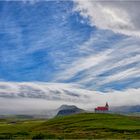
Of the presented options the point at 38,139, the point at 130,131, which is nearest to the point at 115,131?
the point at 130,131

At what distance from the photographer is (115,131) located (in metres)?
198

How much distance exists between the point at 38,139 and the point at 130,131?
235 ft

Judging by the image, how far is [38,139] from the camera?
447 feet

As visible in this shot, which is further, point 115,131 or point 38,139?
point 115,131

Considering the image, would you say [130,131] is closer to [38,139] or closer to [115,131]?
[115,131]

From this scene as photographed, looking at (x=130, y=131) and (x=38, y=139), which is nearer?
(x=38, y=139)

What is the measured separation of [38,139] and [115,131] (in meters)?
70.4

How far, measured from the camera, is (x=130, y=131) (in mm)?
194375

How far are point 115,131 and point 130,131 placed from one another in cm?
775
